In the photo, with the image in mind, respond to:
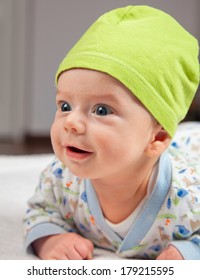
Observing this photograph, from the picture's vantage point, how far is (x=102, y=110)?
0.68 m

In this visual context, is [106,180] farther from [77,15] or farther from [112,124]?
[77,15]

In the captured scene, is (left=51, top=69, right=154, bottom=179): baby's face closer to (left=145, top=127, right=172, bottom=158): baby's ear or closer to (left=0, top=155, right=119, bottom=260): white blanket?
(left=145, top=127, right=172, bottom=158): baby's ear

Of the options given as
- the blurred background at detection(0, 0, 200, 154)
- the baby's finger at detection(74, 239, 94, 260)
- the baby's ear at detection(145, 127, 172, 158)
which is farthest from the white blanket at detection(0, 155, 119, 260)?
the blurred background at detection(0, 0, 200, 154)

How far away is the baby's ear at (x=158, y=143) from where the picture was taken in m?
0.72

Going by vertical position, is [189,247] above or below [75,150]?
below

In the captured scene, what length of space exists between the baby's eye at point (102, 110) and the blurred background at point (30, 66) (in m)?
2.12

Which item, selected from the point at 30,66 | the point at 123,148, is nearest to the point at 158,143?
the point at 123,148

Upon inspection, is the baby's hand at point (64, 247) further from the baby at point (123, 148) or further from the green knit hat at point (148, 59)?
the green knit hat at point (148, 59)

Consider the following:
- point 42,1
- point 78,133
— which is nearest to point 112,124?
point 78,133

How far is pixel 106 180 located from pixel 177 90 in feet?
0.50

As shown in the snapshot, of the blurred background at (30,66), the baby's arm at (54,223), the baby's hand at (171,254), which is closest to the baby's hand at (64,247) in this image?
the baby's arm at (54,223)

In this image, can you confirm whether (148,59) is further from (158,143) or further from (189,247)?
(189,247)

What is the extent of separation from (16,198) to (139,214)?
368 millimetres
